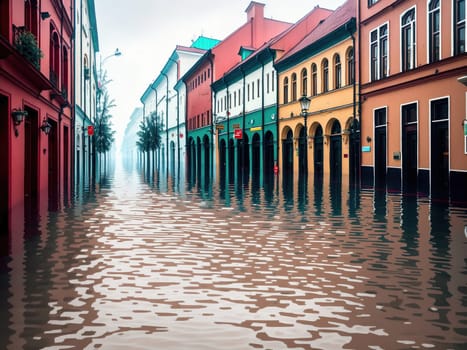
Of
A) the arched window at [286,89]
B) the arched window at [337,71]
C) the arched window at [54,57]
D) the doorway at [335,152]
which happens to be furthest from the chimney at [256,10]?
the arched window at [54,57]

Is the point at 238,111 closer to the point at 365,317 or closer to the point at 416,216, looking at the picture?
the point at 416,216

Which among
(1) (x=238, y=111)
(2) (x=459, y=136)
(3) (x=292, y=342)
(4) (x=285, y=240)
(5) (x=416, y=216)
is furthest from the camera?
(1) (x=238, y=111)

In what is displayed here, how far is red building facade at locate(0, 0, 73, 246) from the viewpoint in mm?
12172

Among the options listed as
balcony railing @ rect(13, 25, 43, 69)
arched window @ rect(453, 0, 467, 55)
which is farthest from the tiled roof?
A: balcony railing @ rect(13, 25, 43, 69)

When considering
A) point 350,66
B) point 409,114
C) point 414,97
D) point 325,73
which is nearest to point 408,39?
point 414,97

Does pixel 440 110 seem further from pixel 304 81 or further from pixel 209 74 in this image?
pixel 209 74

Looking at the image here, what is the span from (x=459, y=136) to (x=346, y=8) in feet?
52.2

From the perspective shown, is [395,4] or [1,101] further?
[395,4]

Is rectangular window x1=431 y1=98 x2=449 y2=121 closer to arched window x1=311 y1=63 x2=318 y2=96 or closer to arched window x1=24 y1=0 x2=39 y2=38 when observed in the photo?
arched window x1=311 y1=63 x2=318 y2=96

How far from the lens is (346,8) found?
30109 millimetres

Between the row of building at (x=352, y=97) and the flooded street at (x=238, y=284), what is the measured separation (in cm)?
400

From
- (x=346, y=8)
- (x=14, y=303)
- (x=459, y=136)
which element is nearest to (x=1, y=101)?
(x=14, y=303)

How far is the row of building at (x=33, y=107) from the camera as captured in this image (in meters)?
12.2

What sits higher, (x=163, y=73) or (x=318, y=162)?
(x=163, y=73)
